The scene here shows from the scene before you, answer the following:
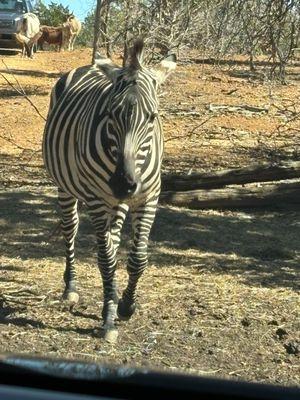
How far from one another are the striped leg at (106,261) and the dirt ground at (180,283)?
0.18 meters

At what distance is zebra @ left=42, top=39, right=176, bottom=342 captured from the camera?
5.42m

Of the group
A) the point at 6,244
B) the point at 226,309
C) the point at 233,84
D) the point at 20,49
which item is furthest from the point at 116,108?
the point at 20,49

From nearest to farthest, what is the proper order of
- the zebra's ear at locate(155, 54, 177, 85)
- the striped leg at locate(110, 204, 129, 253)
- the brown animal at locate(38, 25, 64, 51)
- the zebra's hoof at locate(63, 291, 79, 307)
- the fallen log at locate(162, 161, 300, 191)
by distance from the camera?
1. the striped leg at locate(110, 204, 129, 253)
2. the zebra's ear at locate(155, 54, 177, 85)
3. the zebra's hoof at locate(63, 291, 79, 307)
4. the fallen log at locate(162, 161, 300, 191)
5. the brown animal at locate(38, 25, 64, 51)

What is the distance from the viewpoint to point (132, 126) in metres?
5.38

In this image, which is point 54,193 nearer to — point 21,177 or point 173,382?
point 21,177

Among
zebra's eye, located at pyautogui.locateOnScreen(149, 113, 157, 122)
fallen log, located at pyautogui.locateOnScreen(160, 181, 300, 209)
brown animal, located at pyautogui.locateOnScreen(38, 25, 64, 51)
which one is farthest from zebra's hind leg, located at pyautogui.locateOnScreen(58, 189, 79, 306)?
brown animal, located at pyautogui.locateOnScreen(38, 25, 64, 51)

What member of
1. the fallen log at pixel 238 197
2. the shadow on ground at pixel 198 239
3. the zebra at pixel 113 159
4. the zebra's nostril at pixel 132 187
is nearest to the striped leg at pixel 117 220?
the zebra at pixel 113 159

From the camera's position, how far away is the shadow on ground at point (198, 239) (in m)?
7.74

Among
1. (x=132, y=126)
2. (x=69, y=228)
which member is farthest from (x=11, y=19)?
(x=132, y=126)

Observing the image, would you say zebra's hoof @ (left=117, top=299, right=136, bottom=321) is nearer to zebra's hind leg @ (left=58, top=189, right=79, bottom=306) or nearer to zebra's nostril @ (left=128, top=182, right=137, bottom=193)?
zebra's hind leg @ (left=58, top=189, right=79, bottom=306)

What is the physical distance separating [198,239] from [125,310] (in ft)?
8.54

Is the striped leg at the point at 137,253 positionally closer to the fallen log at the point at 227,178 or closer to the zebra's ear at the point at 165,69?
the zebra's ear at the point at 165,69

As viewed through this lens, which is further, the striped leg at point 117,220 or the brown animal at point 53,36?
the brown animal at point 53,36

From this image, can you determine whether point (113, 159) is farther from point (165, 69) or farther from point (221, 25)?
point (221, 25)
